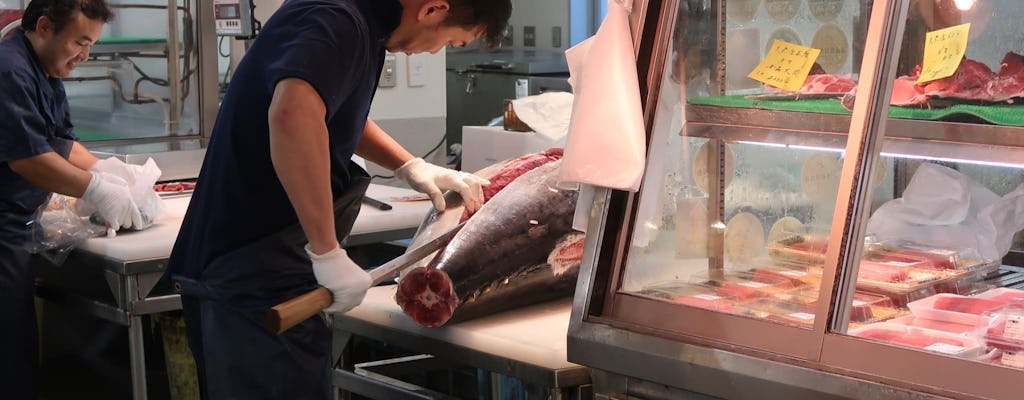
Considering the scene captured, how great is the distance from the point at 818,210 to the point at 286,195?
1.10m

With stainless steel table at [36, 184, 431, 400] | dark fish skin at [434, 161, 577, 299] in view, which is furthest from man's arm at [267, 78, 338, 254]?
stainless steel table at [36, 184, 431, 400]

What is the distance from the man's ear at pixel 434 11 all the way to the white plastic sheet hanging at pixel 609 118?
12.0 inches

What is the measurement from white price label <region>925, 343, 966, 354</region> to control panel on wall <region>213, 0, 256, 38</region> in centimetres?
330

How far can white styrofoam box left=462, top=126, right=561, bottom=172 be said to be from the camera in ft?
12.8

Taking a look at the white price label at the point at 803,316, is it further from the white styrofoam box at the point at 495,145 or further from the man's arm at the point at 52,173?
the man's arm at the point at 52,173

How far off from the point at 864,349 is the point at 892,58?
1.63 ft

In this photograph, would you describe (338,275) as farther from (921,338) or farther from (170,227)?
(170,227)

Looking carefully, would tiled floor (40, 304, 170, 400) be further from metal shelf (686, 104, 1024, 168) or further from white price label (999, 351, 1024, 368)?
white price label (999, 351, 1024, 368)

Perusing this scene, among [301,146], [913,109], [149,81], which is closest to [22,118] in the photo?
[149,81]

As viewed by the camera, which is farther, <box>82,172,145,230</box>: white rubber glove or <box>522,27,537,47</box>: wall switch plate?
<box>522,27,537,47</box>: wall switch plate

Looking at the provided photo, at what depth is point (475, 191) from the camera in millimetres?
2709

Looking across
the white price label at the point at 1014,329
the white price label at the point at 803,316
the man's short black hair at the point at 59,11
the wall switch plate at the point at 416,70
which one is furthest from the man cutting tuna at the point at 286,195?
the wall switch plate at the point at 416,70

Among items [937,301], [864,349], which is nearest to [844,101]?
[937,301]

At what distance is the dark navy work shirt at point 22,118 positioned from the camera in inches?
131
